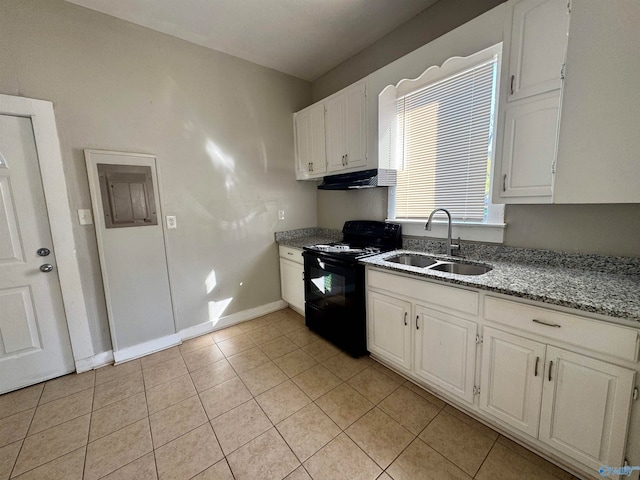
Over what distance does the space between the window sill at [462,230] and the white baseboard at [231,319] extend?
6.18ft

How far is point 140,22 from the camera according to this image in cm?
219

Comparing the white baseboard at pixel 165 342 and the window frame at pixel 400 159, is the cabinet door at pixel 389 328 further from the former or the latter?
the white baseboard at pixel 165 342

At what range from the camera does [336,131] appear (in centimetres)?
264

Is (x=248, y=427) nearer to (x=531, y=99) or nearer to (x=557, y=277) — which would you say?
(x=557, y=277)

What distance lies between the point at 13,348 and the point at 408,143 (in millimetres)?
3646

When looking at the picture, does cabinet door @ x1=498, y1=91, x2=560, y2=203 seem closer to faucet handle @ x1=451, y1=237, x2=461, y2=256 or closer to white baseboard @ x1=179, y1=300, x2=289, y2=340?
faucet handle @ x1=451, y1=237, x2=461, y2=256

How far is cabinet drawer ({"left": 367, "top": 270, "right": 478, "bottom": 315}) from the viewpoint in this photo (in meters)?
1.52

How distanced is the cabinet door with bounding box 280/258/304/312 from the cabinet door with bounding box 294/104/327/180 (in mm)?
1101

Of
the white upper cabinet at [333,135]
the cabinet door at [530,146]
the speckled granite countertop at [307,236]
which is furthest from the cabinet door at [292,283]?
the cabinet door at [530,146]

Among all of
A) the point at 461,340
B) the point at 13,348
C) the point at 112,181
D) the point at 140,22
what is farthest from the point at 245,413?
the point at 140,22

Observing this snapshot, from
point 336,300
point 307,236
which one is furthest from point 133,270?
point 307,236

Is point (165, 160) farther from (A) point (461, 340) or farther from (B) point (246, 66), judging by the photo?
(A) point (461, 340)

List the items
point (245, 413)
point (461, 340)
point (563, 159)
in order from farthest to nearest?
point (245, 413)
point (461, 340)
point (563, 159)

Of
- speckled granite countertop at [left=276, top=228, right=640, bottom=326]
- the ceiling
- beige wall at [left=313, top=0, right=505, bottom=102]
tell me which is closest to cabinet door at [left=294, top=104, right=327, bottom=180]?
beige wall at [left=313, top=0, right=505, bottom=102]
